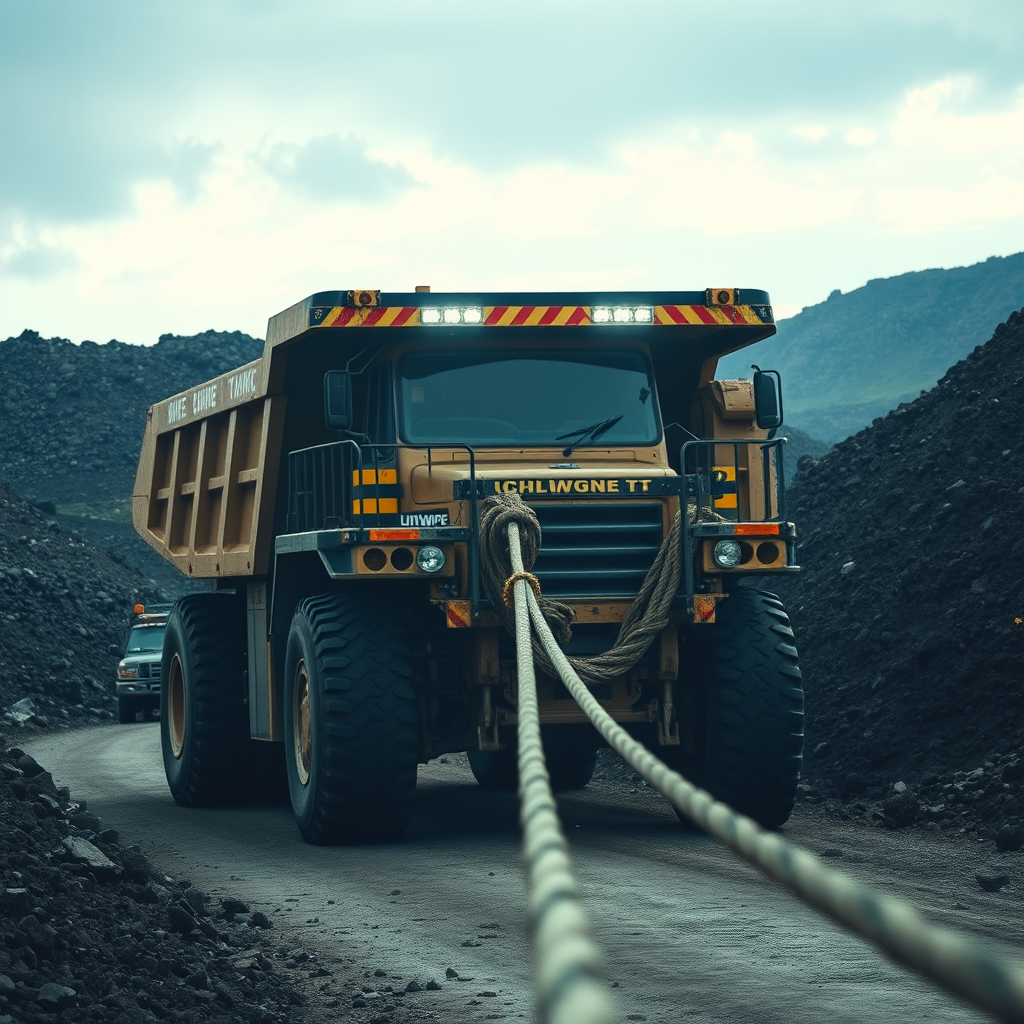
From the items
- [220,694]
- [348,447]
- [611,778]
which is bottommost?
[611,778]

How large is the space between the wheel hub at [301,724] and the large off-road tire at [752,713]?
8.21ft

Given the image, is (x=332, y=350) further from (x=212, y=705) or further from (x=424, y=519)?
(x=212, y=705)

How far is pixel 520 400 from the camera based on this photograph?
34.8 ft

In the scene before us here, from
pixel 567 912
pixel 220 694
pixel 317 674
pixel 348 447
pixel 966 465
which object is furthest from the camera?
pixel 966 465

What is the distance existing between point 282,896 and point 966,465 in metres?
10.7

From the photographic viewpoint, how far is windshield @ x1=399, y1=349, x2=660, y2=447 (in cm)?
1048

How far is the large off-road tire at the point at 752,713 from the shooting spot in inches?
387

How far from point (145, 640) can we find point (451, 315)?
63.1ft

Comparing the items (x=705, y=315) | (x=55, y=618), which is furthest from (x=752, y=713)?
(x=55, y=618)

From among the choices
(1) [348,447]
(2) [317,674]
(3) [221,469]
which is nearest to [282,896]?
(2) [317,674]

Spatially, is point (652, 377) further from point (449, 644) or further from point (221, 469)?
point (221, 469)

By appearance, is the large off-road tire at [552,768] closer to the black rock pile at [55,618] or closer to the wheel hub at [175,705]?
the wheel hub at [175,705]

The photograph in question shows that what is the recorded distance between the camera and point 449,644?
10148 mm

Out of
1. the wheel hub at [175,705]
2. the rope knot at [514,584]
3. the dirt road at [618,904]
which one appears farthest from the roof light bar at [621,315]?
the wheel hub at [175,705]
